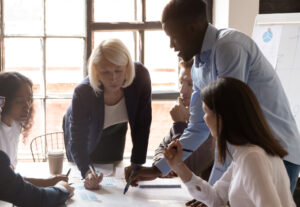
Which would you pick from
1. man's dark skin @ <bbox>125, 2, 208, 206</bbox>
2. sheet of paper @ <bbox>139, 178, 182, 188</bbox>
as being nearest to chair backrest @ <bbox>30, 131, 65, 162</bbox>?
sheet of paper @ <bbox>139, 178, 182, 188</bbox>

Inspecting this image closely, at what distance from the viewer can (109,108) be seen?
6.82 feet

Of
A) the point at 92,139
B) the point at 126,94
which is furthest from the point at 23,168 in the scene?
the point at 126,94

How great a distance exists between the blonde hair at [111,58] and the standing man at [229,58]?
18.0 inches

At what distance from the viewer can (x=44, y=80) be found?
3293mm

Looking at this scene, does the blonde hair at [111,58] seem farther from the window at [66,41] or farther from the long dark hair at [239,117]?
the window at [66,41]

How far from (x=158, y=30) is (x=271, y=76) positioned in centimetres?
187

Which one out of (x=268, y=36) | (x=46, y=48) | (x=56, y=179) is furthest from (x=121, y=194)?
(x=46, y=48)

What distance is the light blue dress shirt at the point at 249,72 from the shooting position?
4.66 feet

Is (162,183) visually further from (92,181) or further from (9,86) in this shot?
(9,86)

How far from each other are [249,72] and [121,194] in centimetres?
72

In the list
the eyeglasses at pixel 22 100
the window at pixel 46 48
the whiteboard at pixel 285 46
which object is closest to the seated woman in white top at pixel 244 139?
the eyeglasses at pixel 22 100

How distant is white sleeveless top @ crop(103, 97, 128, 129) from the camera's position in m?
2.09

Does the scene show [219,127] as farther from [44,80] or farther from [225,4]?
Answer: [44,80]

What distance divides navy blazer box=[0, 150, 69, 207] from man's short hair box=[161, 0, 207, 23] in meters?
0.80
